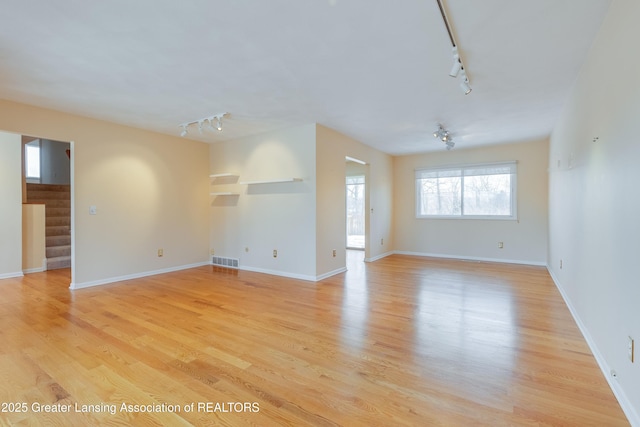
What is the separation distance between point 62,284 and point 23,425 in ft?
11.9

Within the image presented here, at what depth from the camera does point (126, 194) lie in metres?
4.72

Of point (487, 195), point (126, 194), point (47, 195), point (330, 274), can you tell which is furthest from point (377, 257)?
point (47, 195)

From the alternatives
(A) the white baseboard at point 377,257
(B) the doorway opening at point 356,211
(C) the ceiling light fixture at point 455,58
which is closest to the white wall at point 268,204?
(A) the white baseboard at point 377,257

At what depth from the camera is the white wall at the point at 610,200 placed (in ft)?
5.28

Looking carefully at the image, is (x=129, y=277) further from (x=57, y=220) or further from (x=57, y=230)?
(x=57, y=220)

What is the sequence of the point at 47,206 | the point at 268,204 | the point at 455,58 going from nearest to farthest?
the point at 455,58 → the point at 268,204 → the point at 47,206

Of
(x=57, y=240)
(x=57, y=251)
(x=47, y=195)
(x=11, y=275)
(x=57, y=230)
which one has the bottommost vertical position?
(x=11, y=275)

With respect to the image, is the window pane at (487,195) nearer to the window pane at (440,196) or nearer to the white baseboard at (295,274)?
the window pane at (440,196)

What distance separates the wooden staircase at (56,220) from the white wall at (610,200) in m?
7.62

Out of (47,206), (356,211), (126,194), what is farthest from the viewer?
(356,211)

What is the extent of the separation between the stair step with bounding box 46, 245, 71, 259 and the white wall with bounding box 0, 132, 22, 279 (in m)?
0.73

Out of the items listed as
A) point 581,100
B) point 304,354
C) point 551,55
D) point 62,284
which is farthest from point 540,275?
point 62,284

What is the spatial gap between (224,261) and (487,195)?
17.9 feet

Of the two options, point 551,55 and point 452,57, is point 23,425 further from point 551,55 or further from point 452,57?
point 551,55
